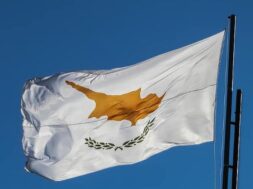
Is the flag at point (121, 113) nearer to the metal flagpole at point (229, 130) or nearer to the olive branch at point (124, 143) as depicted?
the olive branch at point (124, 143)

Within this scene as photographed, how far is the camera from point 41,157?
1533 cm

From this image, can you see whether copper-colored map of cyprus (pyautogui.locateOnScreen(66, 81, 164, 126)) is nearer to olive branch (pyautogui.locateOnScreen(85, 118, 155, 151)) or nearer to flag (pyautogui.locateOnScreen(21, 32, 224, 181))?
flag (pyautogui.locateOnScreen(21, 32, 224, 181))

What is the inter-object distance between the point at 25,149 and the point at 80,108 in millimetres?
1674

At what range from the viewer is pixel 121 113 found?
15406 mm

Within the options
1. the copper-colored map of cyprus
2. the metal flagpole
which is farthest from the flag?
the metal flagpole

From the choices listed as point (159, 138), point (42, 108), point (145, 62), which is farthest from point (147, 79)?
point (42, 108)

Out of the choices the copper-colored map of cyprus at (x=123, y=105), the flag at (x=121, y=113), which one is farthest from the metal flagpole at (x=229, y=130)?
the copper-colored map of cyprus at (x=123, y=105)

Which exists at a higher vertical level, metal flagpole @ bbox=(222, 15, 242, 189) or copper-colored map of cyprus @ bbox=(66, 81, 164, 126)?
copper-colored map of cyprus @ bbox=(66, 81, 164, 126)

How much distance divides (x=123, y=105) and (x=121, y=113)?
202mm

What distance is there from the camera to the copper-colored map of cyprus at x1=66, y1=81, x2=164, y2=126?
15312 mm

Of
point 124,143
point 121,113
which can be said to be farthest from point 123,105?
point 124,143

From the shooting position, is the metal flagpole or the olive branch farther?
the olive branch

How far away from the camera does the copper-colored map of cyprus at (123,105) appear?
15.3 meters

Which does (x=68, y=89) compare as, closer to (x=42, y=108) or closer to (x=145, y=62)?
(x=42, y=108)
